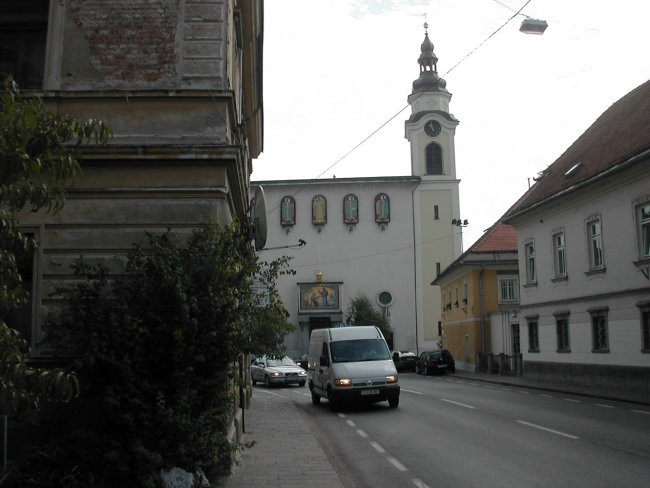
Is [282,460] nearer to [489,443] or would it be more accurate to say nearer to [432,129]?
[489,443]

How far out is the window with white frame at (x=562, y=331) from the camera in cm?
2864

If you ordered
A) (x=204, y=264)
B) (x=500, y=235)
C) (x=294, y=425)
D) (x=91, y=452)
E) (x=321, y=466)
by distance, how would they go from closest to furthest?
(x=91, y=452)
(x=204, y=264)
(x=321, y=466)
(x=294, y=425)
(x=500, y=235)

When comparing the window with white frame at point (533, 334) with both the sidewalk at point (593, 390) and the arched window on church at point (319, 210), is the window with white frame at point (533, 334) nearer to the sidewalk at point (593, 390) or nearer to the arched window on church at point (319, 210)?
the sidewalk at point (593, 390)

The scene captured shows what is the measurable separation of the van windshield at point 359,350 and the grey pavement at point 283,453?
1883mm

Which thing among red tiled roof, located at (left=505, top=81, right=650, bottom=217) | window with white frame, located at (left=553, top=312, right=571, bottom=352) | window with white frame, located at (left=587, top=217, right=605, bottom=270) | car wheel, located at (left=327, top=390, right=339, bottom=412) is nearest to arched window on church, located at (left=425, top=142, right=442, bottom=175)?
red tiled roof, located at (left=505, top=81, right=650, bottom=217)

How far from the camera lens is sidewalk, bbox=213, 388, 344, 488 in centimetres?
892

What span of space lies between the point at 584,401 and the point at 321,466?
13.0 meters

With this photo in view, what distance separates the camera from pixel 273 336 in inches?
351

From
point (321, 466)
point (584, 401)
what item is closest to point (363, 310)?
point (584, 401)

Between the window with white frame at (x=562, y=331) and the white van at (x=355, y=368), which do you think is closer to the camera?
the white van at (x=355, y=368)

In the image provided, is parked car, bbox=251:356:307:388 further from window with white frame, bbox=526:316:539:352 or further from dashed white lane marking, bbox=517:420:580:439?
dashed white lane marking, bbox=517:420:580:439

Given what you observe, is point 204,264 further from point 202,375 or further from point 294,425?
point 294,425

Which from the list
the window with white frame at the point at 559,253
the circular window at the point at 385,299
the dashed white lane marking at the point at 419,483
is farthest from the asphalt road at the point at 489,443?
the circular window at the point at 385,299

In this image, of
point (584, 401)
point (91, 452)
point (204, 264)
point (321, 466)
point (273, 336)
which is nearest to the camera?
point (91, 452)
